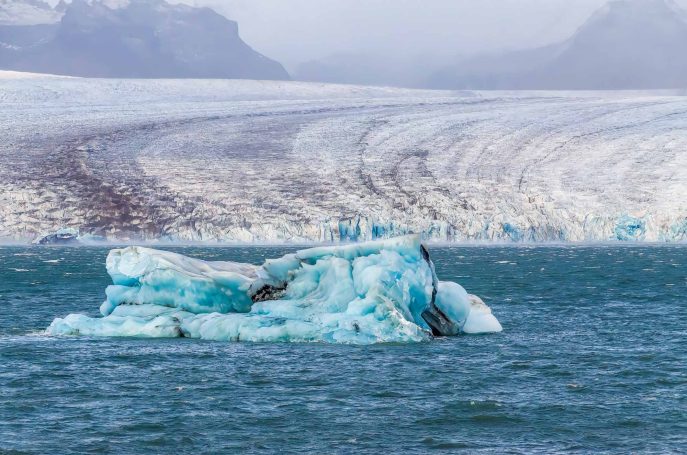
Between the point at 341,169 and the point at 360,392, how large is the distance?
43.8 metres

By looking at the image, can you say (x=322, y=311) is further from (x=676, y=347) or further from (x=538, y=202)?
(x=538, y=202)

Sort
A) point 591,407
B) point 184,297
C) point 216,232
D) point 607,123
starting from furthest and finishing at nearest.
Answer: point 607,123, point 216,232, point 184,297, point 591,407

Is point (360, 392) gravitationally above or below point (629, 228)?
below

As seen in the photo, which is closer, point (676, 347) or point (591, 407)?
point (591, 407)

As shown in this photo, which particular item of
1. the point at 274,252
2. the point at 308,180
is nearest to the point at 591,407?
the point at 274,252

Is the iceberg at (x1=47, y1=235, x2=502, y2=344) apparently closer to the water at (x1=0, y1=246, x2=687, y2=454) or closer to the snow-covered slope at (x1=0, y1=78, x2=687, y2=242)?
the water at (x1=0, y1=246, x2=687, y2=454)

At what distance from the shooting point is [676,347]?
17.6 m

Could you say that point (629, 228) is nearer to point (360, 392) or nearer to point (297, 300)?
point (297, 300)

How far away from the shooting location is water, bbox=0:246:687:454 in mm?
11594

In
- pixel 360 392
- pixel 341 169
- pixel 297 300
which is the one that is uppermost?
pixel 341 169

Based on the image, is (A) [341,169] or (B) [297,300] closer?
(B) [297,300]

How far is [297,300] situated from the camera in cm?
1845

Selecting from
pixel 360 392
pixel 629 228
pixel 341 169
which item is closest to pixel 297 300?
pixel 360 392

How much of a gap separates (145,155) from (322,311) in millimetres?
41459
